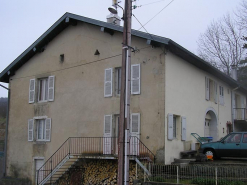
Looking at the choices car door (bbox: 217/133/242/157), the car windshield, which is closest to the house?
car door (bbox: 217/133/242/157)

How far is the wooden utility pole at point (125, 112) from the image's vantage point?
10.6 m

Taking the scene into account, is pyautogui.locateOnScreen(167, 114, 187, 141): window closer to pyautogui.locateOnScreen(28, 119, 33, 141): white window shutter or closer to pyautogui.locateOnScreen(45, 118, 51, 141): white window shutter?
pyautogui.locateOnScreen(45, 118, 51, 141): white window shutter

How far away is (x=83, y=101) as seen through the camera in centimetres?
1839

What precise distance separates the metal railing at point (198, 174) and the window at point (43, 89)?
319 inches

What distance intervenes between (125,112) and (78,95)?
826 cm

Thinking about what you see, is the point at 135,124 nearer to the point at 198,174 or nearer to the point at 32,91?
the point at 198,174

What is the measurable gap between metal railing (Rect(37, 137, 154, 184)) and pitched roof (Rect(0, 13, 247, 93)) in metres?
4.56

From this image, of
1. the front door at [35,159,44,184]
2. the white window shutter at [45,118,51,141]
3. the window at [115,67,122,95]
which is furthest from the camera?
the white window shutter at [45,118,51,141]

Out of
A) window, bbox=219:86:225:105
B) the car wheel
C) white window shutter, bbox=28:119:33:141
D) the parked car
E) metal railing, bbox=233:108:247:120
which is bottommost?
the car wheel

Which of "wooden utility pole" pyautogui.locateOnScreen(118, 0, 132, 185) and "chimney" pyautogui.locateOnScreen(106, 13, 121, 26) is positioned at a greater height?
"chimney" pyautogui.locateOnScreen(106, 13, 121, 26)

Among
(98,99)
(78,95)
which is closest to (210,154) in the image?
(98,99)

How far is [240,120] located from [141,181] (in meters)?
13.3

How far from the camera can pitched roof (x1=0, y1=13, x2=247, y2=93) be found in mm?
15666

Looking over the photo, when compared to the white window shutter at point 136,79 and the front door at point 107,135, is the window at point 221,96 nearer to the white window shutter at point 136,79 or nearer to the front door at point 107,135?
the white window shutter at point 136,79
